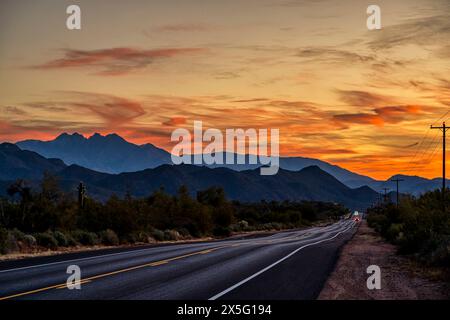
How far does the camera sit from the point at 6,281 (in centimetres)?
1487

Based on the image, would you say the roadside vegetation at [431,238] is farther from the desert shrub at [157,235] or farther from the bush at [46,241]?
the desert shrub at [157,235]

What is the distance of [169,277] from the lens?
632 inches

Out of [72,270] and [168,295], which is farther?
[72,270]

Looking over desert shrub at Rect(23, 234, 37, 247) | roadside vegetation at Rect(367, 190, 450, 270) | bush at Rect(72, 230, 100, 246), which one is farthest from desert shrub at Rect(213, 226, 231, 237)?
desert shrub at Rect(23, 234, 37, 247)

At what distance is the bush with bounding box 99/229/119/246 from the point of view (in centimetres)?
3372

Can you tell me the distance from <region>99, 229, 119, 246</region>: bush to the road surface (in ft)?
34.2

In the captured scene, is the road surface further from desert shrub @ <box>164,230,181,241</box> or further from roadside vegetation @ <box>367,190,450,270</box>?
desert shrub @ <box>164,230,181,241</box>

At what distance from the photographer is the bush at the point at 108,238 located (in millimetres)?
33719

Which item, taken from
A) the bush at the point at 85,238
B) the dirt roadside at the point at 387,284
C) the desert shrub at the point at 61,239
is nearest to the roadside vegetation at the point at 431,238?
the dirt roadside at the point at 387,284
